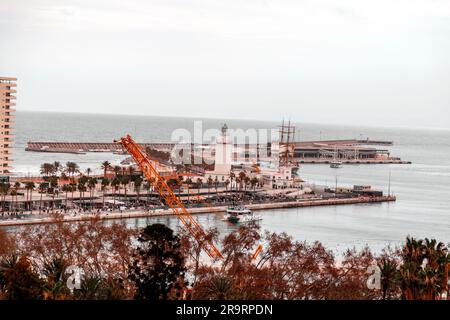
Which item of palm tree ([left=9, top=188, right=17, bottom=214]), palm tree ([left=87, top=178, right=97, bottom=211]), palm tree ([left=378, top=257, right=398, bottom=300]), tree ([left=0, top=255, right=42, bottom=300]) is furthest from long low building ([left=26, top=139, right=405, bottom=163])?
tree ([left=0, top=255, right=42, bottom=300])

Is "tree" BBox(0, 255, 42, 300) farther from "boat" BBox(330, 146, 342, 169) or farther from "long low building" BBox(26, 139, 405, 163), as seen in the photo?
"boat" BBox(330, 146, 342, 169)

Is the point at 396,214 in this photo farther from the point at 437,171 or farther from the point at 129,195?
the point at 437,171

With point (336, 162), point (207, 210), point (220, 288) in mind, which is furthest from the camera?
point (336, 162)

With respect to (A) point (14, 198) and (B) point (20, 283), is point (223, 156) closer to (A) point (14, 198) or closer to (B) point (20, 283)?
(A) point (14, 198)

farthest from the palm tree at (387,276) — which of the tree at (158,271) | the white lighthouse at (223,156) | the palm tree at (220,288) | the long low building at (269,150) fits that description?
the long low building at (269,150)

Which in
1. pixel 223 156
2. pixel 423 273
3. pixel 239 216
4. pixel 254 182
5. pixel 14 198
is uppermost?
pixel 223 156

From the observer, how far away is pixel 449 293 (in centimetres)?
891

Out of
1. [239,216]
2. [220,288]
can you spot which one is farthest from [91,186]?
[220,288]

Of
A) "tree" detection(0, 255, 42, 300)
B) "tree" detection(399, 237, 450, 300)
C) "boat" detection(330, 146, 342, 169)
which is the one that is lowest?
"tree" detection(0, 255, 42, 300)

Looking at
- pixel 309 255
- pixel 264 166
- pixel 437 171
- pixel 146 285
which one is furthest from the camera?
pixel 437 171

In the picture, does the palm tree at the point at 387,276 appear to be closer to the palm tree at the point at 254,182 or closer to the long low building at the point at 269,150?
the palm tree at the point at 254,182

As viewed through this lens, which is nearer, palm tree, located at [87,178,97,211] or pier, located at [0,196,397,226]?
pier, located at [0,196,397,226]
